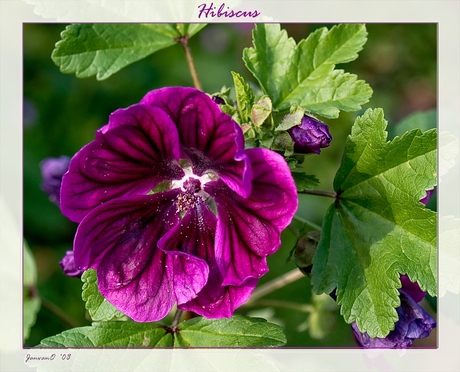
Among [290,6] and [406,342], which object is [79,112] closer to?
[290,6]

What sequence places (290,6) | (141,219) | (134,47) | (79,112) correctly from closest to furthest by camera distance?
(141,219) → (290,6) → (134,47) → (79,112)

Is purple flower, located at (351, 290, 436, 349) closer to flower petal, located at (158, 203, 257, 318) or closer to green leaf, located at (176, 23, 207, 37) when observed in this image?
flower petal, located at (158, 203, 257, 318)

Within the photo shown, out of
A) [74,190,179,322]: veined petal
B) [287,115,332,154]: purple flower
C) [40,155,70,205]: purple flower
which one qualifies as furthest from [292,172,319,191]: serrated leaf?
[40,155,70,205]: purple flower

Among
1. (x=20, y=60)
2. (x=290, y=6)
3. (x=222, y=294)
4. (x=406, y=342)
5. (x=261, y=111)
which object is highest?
(x=290, y=6)

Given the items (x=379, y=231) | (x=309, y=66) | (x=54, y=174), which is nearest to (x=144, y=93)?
(x=54, y=174)

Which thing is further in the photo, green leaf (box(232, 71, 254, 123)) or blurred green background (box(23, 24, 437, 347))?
blurred green background (box(23, 24, 437, 347))

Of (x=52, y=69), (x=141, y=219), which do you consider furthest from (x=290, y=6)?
(x=52, y=69)
